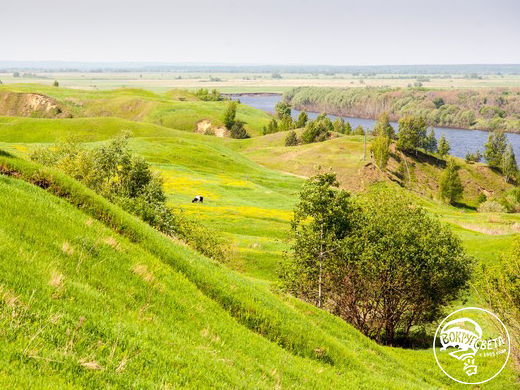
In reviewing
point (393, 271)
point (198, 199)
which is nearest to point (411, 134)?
point (198, 199)

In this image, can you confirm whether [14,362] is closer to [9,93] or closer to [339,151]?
[339,151]

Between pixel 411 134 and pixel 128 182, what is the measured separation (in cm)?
14905

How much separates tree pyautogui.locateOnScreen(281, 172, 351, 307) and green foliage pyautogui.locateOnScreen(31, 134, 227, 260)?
9.53 m

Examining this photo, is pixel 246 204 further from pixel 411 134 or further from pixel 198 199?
pixel 411 134

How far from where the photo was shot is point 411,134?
178m

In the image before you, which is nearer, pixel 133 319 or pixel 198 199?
pixel 133 319

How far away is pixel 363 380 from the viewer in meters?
17.4

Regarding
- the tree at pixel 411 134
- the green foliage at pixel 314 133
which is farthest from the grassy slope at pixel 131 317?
the tree at pixel 411 134

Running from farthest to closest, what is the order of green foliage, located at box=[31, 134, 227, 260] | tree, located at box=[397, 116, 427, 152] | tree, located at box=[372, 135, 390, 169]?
tree, located at box=[397, 116, 427, 152], tree, located at box=[372, 135, 390, 169], green foliage, located at box=[31, 134, 227, 260]

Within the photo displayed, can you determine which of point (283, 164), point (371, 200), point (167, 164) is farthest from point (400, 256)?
point (283, 164)

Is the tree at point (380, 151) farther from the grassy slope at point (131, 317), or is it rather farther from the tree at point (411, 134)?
the grassy slope at point (131, 317)

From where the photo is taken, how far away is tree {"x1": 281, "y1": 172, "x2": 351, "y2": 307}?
35812 millimetres

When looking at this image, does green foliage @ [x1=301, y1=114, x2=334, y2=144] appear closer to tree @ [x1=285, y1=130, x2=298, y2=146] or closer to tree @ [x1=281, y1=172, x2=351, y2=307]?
tree @ [x1=285, y1=130, x2=298, y2=146]

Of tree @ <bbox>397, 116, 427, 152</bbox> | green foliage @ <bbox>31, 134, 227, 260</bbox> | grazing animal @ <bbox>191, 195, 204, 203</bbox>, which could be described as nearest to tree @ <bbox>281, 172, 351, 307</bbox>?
green foliage @ <bbox>31, 134, 227, 260</bbox>
